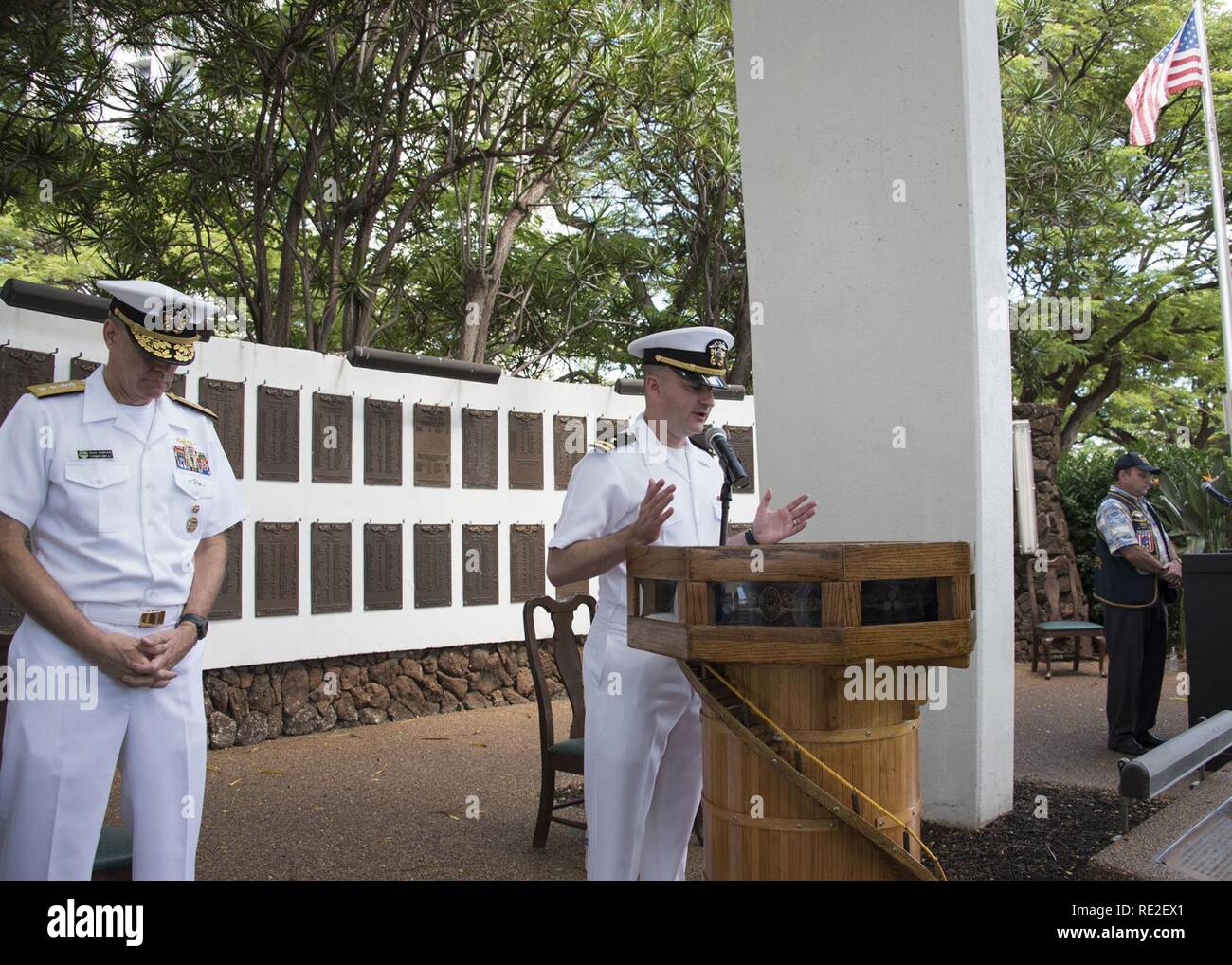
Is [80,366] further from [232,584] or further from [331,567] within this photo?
[331,567]

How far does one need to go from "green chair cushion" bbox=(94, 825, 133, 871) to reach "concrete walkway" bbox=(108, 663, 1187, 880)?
1657 mm

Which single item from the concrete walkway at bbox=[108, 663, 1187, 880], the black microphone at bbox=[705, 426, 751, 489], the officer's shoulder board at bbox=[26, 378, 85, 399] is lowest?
the concrete walkway at bbox=[108, 663, 1187, 880]

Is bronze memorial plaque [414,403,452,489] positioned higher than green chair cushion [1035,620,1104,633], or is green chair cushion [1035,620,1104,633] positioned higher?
bronze memorial plaque [414,403,452,489]

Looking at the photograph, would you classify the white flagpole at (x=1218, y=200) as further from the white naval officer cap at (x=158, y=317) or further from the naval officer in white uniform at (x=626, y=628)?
the white naval officer cap at (x=158, y=317)

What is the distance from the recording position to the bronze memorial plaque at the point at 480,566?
354 inches

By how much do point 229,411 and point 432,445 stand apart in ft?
5.58

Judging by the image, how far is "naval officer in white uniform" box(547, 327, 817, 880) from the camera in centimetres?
300

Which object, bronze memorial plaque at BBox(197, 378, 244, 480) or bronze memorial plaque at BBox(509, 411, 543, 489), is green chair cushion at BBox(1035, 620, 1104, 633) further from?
bronze memorial plaque at BBox(197, 378, 244, 480)

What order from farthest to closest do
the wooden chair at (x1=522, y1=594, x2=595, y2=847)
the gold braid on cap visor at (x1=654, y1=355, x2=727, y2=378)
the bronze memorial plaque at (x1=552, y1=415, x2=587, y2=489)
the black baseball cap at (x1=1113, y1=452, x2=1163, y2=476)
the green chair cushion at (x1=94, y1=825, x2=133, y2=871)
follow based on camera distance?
the bronze memorial plaque at (x1=552, y1=415, x2=587, y2=489)
the black baseball cap at (x1=1113, y1=452, x2=1163, y2=476)
the wooden chair at (x1=522, y1=594, x2=595, y2=847)
the gold braid on cap visor at (x1=654, y1=355, x2=727, y2=378)
the green chair cushion at (x1=94, y1=825, x2=133, y2=871)

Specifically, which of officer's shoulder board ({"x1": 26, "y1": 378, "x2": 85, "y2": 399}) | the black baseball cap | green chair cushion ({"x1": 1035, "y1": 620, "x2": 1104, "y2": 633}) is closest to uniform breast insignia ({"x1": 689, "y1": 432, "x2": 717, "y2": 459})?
officer's shoulder board ({"x1": 26, "y1": 378, "x2": 85, "y2": 399})

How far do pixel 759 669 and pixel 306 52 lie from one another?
9005 mm

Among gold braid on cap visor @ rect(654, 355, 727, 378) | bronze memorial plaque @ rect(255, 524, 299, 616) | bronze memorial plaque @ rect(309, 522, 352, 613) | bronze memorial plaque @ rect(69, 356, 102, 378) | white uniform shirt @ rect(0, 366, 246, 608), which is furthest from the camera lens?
bronze memorial plaque @ rect(309, 522, 352, 613)

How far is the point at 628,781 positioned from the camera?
3.01m

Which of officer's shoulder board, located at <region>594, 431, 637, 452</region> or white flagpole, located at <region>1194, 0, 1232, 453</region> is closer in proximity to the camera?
officer's shoulder board, located at <region>594, 431, 637, 452</region>
